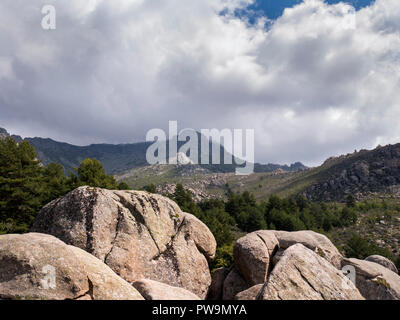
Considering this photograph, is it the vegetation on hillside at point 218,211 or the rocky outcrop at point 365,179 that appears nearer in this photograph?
the vegetation on hillside at point 218,211

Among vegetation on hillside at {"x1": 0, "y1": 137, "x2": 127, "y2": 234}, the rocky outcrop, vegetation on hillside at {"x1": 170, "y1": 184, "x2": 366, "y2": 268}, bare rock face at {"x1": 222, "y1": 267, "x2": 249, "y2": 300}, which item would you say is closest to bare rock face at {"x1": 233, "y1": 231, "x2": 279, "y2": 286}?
bare rock face at {"x1": 222, "y1": 267, "x2": 249, "y2": 300}

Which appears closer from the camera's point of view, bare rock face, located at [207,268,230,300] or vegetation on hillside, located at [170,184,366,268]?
bare rock face, located at [207,268,230,300]

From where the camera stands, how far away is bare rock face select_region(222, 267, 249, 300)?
22469mm

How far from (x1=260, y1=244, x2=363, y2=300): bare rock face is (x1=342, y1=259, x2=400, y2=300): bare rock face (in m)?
9.06

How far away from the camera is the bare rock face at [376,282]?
59.7 feet

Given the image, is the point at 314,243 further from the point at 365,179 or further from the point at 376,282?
the point at 365,179

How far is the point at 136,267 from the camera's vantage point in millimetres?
19344

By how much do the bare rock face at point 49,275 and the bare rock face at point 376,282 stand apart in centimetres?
1873

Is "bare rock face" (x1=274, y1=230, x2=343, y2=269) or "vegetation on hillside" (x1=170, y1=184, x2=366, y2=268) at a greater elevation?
"bare rock face" (x1=274, y1=230, x2=343, y2=269)

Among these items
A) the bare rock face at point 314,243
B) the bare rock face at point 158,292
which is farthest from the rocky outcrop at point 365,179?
the bare rock face at point 158,292

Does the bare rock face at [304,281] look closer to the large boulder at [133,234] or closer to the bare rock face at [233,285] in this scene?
the bare rock face at [233,285]

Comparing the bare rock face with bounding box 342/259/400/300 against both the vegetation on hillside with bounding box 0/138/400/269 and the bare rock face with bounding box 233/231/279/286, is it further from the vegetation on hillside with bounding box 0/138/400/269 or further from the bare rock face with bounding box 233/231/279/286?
the vegetation on hillside with bounding box 0/138/400/269
